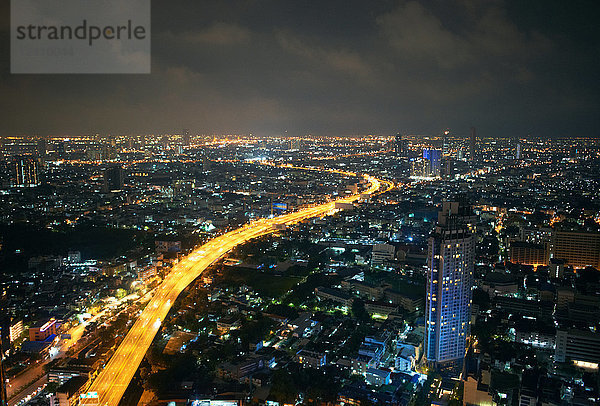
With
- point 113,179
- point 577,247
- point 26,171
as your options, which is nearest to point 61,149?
point 113,179

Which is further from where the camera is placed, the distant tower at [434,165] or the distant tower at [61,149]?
the distant tower at [434,165]

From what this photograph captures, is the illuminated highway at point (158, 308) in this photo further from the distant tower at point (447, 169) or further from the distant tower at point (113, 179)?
the distant tower at point (447, 169)

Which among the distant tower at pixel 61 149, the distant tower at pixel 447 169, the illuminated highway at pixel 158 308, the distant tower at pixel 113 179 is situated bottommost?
the illuminated highway at pixel 158 308

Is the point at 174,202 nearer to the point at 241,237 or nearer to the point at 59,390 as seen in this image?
the point at 241,237

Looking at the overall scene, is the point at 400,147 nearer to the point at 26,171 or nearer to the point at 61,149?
the point at 61,149

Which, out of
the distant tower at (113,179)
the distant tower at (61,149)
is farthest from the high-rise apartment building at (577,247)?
the distant tower at (61,149)

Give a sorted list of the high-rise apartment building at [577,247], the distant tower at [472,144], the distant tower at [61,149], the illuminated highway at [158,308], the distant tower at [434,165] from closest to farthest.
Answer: the illuminated highway at [158,308] < the high-rise apartment building at [577,247] < the distant tower at [61,149] < the distant tower at [434,165] < the distant tower at [472,144]

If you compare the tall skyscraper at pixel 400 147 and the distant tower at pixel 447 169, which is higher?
the tall skyscraper at pixel 400 147
